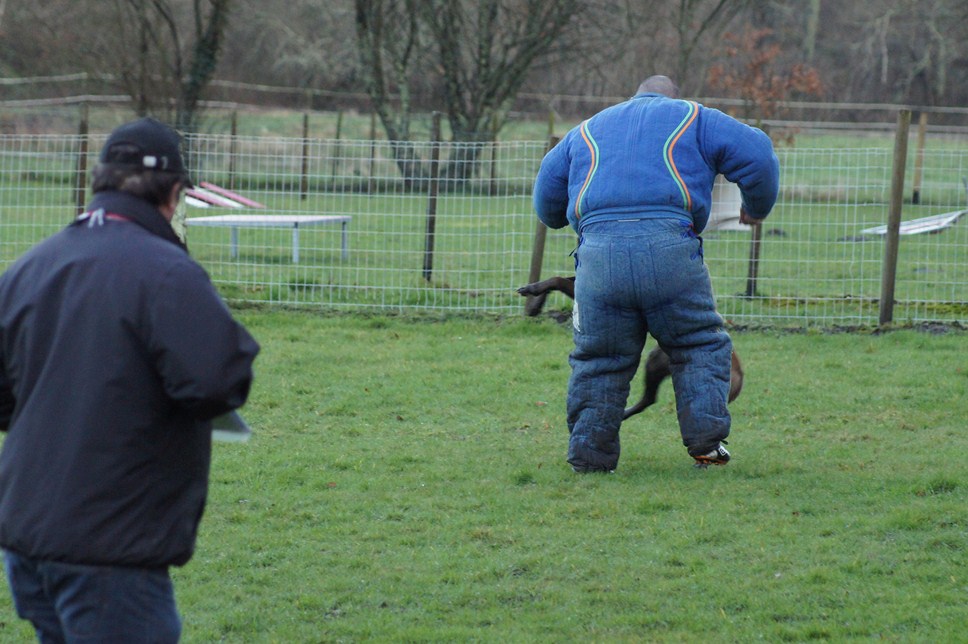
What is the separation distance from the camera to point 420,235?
35.9 feet

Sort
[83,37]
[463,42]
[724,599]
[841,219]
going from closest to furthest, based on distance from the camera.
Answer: [724,599]
[841,219]
[463,42]
[83,37]

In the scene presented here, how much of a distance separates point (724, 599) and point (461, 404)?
11.9 ft

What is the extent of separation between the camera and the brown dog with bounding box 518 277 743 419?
5941mm

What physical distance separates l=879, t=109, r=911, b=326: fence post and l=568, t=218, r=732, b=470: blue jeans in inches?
187

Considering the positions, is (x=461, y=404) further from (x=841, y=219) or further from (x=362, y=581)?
(x=841, y=219)

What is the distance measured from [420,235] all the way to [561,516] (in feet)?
20.0

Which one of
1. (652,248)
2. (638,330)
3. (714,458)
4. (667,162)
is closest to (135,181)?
(652,248)

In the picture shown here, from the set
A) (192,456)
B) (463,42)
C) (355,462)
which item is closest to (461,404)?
(355,462)

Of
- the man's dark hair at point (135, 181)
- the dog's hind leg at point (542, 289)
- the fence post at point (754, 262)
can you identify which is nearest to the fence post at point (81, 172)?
the dog's hind leg at point (542, 289)

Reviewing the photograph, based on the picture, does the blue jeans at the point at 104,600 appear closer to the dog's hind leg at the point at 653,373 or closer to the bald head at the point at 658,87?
the dog's hind leg at the point at 653,373

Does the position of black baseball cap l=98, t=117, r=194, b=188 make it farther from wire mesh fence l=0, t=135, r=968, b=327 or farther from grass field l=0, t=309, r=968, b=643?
wire mesh fence l=0, t=135, r=968, b=327

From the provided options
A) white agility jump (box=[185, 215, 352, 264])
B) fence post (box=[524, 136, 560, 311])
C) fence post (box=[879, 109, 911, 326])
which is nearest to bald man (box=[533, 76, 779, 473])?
fence post (box=[524, 136, 560, 311])

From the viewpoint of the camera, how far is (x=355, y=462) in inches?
243

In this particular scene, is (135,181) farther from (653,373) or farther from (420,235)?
(420,235)
